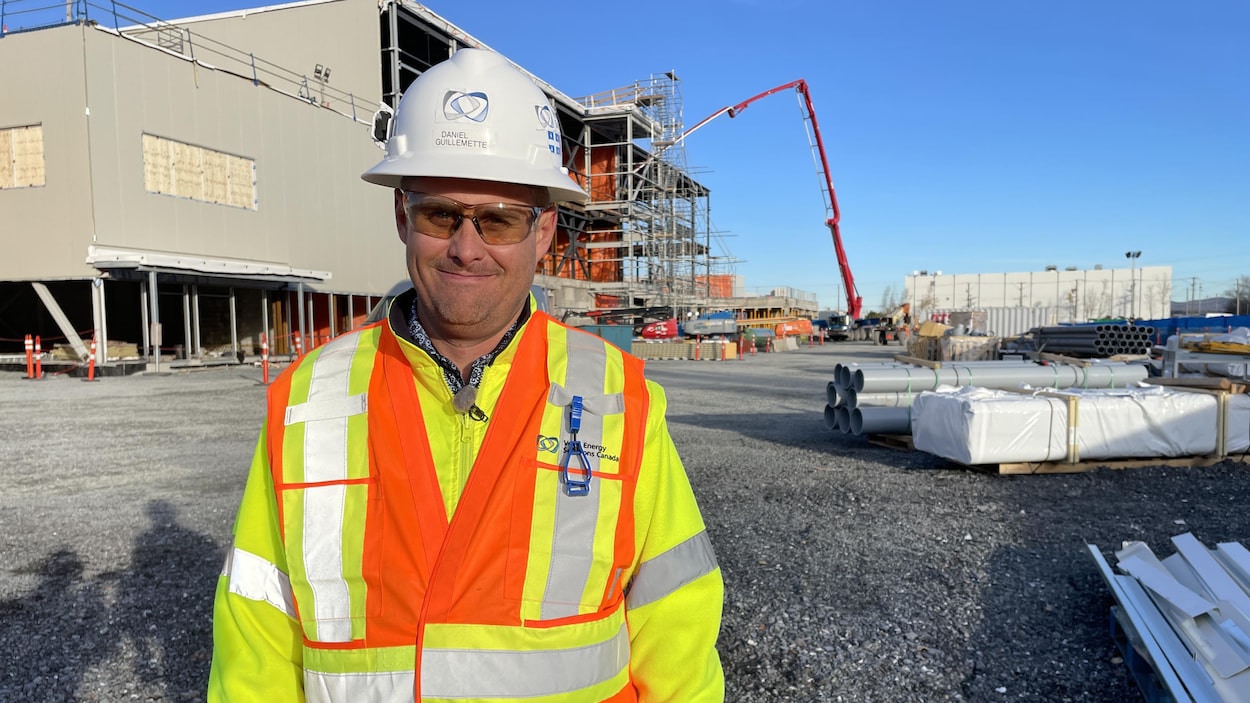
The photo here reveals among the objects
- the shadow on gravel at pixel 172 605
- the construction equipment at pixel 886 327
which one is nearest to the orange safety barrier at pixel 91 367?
the shadow on gravel at pixel 172 605

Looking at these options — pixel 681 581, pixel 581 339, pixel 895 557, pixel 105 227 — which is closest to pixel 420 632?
pixel 681 581

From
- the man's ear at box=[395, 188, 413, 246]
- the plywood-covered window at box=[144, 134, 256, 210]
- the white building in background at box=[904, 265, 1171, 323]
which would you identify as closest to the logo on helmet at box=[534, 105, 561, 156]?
the man's ear at box=[395, 188, 413, 246]

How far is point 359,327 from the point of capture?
6.07 feet

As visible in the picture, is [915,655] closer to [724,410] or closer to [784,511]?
[784,511]

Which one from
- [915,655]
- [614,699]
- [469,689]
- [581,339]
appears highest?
[581,339]

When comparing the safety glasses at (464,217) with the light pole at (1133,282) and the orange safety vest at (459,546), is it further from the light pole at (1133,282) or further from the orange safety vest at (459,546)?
the light pole at (1133,282)

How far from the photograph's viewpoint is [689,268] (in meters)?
48.4

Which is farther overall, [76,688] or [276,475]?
[76,688]

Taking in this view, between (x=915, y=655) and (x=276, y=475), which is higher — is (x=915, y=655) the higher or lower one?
the lower one

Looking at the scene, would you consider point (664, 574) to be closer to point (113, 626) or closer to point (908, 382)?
point (113, 626)

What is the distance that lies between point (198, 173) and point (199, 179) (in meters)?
→ 0.17

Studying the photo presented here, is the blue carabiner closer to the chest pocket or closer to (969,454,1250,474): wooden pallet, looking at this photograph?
the chest pocket

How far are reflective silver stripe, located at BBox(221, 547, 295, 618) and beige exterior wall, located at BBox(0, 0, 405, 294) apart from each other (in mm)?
21224

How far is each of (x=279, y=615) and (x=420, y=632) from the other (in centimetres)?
43
